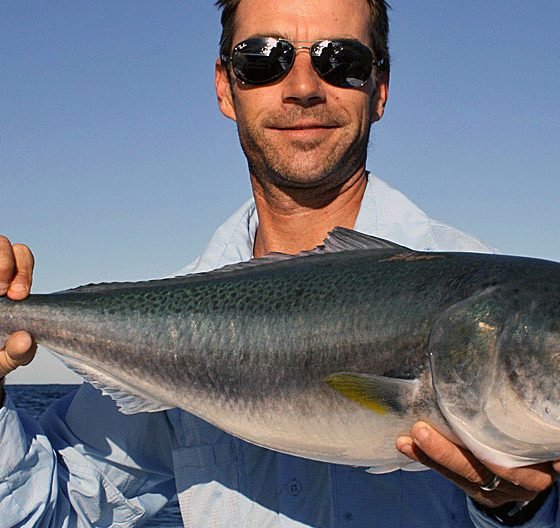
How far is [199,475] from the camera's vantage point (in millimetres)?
4914

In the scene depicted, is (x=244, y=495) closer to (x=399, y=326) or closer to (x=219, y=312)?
(x=219, y=312)

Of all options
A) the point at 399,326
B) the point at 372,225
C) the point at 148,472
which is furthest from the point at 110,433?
the point at 399,326

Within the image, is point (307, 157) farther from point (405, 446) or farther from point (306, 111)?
point (405, 446)

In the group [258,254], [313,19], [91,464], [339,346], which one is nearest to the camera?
[339,346]

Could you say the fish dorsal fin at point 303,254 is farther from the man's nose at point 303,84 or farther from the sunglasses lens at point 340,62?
the sunglasses lens at point 340,62

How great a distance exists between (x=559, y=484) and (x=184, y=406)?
1.69 m

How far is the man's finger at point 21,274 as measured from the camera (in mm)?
4227

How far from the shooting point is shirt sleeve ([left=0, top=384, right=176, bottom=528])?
477cm

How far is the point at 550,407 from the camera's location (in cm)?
317

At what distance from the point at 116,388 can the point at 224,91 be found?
2650 millimetres

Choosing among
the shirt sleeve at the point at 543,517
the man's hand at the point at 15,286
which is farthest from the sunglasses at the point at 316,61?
the shirt sleeve at the point at 543,517

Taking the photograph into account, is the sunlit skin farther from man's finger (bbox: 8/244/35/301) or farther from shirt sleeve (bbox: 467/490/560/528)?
shirt sleeve (bbox: 467/490/560/528)

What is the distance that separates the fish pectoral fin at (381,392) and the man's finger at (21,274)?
169cm

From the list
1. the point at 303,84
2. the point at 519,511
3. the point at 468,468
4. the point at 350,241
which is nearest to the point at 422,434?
the point at 468,468
